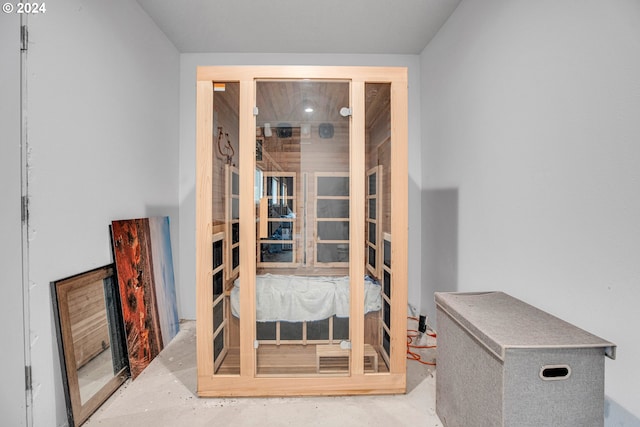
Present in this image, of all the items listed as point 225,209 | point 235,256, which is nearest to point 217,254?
point 235,256

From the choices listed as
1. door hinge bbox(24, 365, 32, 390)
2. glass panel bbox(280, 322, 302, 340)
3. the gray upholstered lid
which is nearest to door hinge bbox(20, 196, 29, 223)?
door hinge bbox(24, 365, 32, 390)

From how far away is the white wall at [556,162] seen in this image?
1.12m

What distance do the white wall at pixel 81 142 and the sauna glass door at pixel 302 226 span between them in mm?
982

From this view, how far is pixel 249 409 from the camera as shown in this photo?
1744mm

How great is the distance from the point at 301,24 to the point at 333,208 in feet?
5.58

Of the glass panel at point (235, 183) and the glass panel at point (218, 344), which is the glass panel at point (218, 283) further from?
the glass panel at point (235, 183)

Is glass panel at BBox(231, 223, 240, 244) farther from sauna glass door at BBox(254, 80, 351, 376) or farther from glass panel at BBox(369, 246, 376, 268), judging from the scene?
glass panel at BBox(369, 246, 376, 268)

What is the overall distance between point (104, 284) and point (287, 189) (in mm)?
1260

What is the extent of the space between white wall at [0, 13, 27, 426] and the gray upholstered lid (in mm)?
1999

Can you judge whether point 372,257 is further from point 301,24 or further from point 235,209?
point 301,24

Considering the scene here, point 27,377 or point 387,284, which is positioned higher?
point 387,284

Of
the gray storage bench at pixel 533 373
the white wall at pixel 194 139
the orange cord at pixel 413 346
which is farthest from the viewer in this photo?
the white wall at pixel 194 139

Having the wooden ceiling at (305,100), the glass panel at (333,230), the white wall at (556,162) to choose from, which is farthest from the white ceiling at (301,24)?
the glass panel at (333,230)

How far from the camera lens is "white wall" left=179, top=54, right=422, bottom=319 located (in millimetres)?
3016
